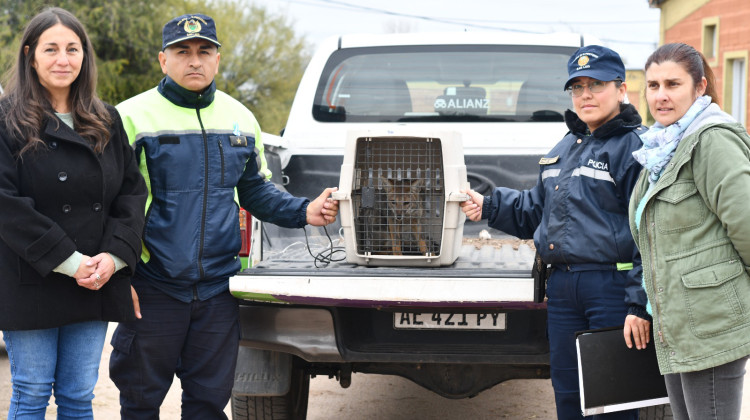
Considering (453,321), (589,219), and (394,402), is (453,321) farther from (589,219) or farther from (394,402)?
(394,402)

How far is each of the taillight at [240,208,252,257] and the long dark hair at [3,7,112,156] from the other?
0.88 m

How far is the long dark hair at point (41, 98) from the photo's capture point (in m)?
3.05

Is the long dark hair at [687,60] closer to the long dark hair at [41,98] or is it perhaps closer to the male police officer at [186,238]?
the male police officer at [186,238]

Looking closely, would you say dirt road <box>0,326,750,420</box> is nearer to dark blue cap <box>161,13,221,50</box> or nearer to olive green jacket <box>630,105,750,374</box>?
dark blue cap <box>161,13,221,50</box>

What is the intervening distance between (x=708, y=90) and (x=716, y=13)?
26568mm

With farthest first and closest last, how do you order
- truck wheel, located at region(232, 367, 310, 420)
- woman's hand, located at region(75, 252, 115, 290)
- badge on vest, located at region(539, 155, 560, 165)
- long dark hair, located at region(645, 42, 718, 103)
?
truck wheel, located at region(232, 367, 310, 420)
badge on vest, located at region(539, 155, 560, 165)
woman's hand, located at region(75, 252, 115, 290)
long dark hair, located at region(645, 42, 718, 103)

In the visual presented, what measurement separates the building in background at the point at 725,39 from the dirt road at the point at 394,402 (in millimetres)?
21287

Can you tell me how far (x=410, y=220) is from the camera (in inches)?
145

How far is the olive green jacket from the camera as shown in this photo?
265 cm

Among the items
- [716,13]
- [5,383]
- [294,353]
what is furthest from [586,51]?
[716,13]

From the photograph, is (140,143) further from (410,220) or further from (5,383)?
(5,383)

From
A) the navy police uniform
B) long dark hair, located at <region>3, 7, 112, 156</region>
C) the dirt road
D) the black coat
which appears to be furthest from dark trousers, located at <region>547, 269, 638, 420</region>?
the dirt road

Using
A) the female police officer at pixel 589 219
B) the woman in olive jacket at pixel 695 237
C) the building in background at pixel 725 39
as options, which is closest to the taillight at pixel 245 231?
the female police officer at pixel 589 219

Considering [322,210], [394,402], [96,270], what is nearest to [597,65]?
[322,210]
